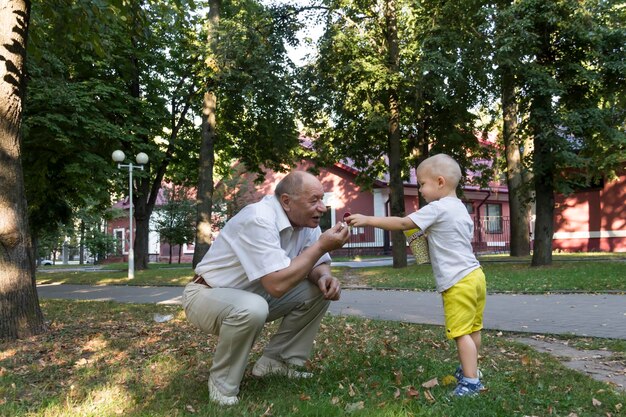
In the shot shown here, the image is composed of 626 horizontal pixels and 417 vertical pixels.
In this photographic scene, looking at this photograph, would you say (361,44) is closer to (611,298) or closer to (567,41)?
(567,41)

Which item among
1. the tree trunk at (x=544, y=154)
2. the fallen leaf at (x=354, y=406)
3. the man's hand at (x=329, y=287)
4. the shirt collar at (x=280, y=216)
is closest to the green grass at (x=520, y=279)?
the tree trunk at (x=544, y=154)

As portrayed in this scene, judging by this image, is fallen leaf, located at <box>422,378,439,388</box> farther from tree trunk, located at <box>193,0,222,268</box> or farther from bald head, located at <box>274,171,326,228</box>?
tree trunk, located at <box>193,0,222,268</box>

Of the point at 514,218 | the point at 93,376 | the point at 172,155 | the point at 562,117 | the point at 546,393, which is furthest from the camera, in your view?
the point at 172,155

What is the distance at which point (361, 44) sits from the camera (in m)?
16.5

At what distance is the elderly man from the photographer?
3.45m

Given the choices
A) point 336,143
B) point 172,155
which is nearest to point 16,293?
point 336,143

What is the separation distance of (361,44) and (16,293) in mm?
12690

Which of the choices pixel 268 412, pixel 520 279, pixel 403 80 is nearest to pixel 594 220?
pixel 403 80

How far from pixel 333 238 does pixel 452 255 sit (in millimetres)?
904

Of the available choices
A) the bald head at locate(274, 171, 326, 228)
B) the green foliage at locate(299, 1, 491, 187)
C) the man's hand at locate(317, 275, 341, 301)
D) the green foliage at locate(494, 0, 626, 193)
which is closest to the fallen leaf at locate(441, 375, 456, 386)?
the man's hand at locate(317, 275, 341, 301)

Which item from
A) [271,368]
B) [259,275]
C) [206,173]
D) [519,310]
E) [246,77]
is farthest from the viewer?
[206,173]

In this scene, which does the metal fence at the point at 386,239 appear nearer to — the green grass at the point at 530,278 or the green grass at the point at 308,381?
the green grass at the point at 530,278

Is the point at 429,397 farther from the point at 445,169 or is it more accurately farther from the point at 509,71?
the point at 509,71

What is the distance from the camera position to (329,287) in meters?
3.88
